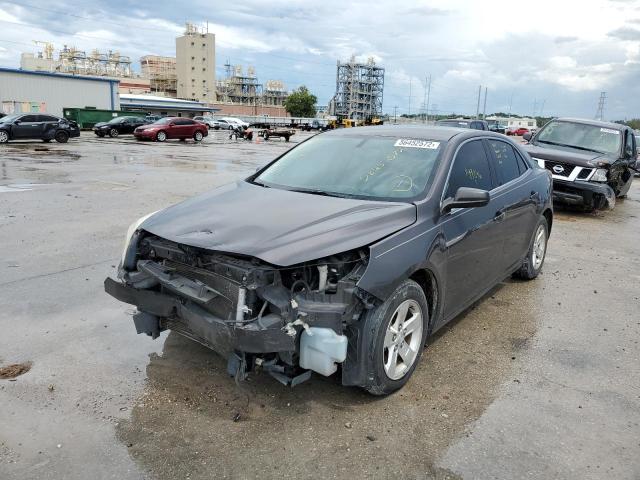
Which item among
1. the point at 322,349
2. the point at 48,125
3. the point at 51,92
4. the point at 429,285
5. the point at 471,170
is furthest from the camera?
the point at 51,92

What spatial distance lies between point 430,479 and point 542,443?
800 mm

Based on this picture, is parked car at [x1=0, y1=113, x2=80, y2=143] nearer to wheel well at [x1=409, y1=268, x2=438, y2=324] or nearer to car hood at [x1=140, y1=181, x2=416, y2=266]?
car hood at [x1=140, y1=181, x2=416, y2=266]

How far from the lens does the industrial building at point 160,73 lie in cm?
14575

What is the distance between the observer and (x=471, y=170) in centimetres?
448

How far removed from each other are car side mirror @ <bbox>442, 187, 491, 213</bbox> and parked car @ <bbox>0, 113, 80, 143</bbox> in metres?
27.1

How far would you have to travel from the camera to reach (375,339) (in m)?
3.20

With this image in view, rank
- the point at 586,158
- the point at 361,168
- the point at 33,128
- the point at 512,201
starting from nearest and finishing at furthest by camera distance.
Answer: the point at 361,168
the point at 512,201
the point at 586,158
the point at 33,128

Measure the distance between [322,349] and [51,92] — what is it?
53.3m

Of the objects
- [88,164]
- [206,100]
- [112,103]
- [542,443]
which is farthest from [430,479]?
[206,100]

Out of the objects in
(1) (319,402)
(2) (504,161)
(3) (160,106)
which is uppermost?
(3) (160,106)

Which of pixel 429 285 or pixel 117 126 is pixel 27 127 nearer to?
pixel 117 126

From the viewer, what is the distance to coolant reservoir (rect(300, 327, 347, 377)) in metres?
3.02

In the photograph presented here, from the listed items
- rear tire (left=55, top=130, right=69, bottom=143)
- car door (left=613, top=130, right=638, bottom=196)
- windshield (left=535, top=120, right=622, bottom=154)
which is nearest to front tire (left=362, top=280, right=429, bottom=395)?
car door (left=613, top=130, right=638, bottom=196)

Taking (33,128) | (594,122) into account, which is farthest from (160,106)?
(594,122)
